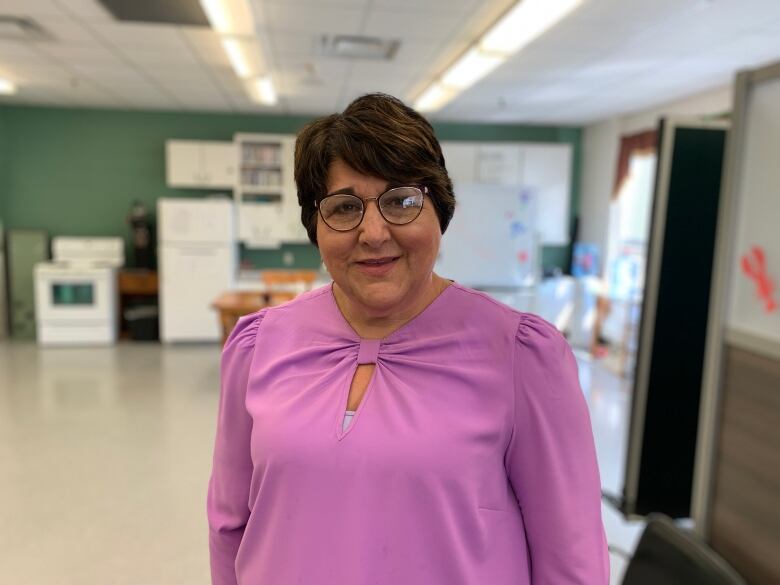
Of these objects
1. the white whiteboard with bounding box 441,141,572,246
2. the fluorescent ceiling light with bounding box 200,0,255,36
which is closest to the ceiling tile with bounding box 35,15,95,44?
the fluorescent ceiling light with bounding box 200,0,255,36

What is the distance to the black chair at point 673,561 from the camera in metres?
1.22

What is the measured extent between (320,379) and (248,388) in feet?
0.49

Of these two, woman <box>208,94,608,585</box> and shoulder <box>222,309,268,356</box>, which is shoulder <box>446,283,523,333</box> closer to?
woman <box>208,94,608,585</box>

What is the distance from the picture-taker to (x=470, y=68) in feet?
14.9

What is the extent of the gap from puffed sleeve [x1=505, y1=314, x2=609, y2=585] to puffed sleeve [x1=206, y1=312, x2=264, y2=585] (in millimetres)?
478

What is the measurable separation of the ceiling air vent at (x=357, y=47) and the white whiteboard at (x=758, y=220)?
271 centimetres

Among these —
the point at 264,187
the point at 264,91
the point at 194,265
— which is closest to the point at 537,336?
the point at 264,91

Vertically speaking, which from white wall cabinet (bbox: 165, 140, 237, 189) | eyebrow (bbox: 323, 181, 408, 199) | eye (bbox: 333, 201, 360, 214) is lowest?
eye (bbox: 333, 201, 360, 214)

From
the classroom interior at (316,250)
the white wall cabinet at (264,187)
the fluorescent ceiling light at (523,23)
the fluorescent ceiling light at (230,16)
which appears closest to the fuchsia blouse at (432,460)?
the classroom interior at (316,250)

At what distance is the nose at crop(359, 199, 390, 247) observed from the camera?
856 mm

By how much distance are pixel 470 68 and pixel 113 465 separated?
3.83 m

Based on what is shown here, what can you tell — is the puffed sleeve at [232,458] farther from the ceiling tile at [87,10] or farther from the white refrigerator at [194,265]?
the white refrigerator at [194,265]

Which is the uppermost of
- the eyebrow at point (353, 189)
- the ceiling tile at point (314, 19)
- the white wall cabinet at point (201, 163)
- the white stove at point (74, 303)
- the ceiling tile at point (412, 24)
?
the ceiling tile at point (412, 24)

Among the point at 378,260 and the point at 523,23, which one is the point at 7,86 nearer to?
the point at 523,23
